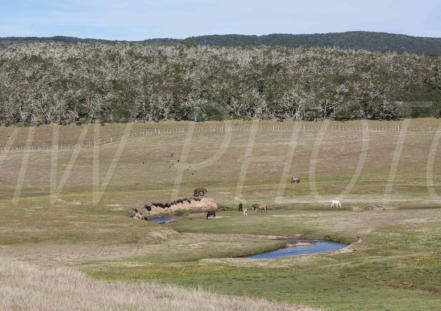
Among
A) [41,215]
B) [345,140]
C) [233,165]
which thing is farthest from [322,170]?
[41,215]

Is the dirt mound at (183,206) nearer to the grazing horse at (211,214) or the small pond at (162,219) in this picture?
the small pond at (162,219)

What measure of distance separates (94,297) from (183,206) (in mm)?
60248

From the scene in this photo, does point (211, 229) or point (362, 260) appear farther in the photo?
point (211, 229)

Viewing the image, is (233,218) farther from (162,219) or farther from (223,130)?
(223,130)

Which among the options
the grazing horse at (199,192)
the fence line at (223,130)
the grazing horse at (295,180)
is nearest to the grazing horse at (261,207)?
the grazing horse at (199,192)

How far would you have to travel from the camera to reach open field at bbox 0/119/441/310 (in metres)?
33.8

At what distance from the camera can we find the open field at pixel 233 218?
33.8 m

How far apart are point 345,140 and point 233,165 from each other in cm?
3390

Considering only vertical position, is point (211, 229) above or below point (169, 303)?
below

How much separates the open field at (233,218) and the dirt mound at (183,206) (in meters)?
2.53

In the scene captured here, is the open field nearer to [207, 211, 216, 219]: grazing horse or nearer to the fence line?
the fence line

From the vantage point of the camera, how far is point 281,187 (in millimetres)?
98188

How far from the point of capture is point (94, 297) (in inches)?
980

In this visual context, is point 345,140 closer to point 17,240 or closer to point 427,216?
point 427,216
